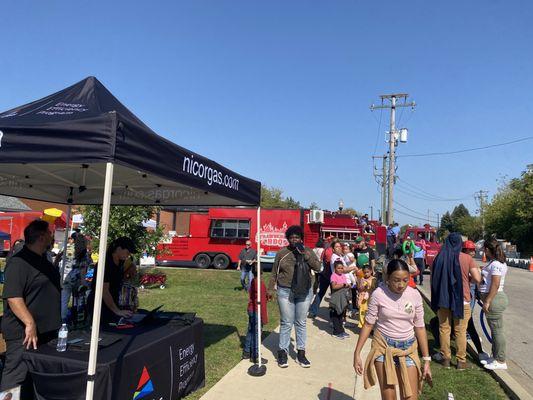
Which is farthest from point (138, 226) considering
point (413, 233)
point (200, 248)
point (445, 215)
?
point (445, 215)

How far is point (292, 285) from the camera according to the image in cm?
509

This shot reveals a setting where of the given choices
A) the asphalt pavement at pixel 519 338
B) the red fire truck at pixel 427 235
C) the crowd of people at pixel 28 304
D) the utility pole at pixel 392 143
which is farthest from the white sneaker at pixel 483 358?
the utility pole at pixel 392 143

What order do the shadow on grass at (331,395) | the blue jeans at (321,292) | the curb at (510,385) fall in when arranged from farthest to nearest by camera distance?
the blue jeans at (321,292)
the curb at (510,385)
the shadow on grass at (331,395)

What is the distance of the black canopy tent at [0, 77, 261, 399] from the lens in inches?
111

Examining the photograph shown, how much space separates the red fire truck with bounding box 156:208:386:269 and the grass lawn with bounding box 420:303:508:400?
12.9m

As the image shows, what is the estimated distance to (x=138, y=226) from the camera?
12133 mm

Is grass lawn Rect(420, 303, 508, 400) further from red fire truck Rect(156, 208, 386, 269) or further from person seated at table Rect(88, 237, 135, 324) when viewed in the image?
red fire truck Rect(156, 208, 386, 269)

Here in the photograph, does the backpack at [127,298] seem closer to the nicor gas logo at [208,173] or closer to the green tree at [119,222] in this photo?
the nicor gas logo at [208,173]

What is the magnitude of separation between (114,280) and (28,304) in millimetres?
1280

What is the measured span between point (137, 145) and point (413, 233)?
18.5 m

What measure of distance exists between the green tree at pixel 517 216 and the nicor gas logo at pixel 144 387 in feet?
143

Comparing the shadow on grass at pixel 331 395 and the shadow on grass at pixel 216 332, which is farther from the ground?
the shadow on grass at pixel 216 332

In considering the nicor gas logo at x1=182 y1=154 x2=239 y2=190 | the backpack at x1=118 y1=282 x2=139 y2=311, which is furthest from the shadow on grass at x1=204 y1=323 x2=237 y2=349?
the nicor gas logo at x1=182 y1=154 x2=239 y2=190

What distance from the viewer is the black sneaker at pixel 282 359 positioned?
5164 mm
